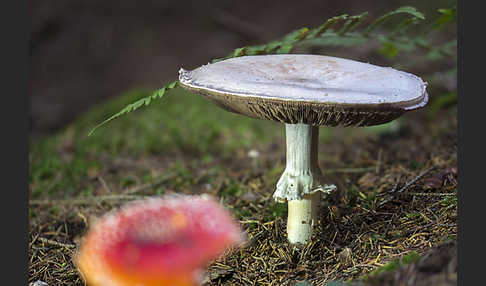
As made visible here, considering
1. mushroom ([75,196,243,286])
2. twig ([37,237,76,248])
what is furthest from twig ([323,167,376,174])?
twig ([37,237,76,248])

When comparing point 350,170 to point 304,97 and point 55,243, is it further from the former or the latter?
point 55,243

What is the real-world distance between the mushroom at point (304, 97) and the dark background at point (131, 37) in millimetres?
7470

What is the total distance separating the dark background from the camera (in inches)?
425

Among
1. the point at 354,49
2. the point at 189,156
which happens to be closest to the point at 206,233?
the point at 189,156

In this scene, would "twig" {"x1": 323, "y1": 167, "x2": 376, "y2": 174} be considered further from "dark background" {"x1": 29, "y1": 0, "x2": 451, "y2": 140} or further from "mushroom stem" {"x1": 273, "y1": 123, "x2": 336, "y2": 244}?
"dark background" {"x1": 29, "y1": 0, "x2": 451, "y2": 140}

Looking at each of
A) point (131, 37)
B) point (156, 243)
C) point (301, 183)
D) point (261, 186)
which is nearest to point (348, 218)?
point (301, 183)

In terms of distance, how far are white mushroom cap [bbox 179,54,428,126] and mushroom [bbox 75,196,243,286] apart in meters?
0.73

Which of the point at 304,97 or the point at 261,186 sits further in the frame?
the point at 261,186

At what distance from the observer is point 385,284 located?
7.22 ft

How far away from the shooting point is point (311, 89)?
2.35 meters

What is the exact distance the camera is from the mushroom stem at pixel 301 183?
3049 mm

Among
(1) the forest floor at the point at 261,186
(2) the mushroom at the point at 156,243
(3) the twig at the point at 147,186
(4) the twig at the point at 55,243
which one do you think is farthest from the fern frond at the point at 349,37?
(3) the twig at the point at 147,186

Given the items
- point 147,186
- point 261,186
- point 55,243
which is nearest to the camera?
point 55,243

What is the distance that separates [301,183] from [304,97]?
960mm
